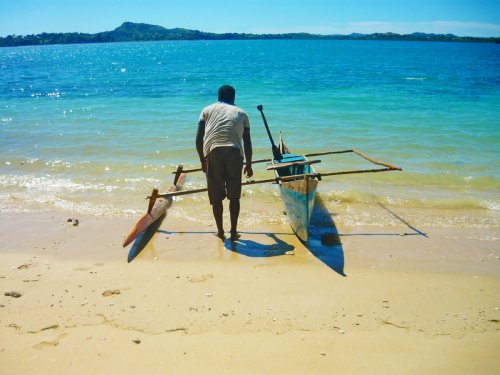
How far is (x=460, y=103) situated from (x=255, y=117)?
1021 cm

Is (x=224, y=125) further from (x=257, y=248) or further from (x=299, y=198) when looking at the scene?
(x=257, y=248)

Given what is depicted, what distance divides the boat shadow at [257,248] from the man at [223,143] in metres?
0.61

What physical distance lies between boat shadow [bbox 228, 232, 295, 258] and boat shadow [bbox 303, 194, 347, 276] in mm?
328

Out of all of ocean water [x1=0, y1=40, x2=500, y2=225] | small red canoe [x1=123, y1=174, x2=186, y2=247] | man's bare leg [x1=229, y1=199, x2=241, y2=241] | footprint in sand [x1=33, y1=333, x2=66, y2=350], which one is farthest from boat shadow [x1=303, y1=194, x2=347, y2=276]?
footprint in sand [x1=33, y1=333, x2=66, y2=350]

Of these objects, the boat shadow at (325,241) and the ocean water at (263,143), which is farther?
the ocean water at (263,143)

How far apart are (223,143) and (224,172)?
422 mm

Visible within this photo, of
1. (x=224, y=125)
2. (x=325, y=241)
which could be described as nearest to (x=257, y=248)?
(x=325, y=241)

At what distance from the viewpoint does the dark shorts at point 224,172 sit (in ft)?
16.1

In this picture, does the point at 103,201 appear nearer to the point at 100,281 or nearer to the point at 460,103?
the point at 100,281

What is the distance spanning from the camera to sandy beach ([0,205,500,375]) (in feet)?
10.1

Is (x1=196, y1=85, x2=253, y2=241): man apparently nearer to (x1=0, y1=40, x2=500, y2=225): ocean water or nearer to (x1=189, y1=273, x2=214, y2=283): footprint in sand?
(x1=189, y1=273, x2=214, y2=283): footprint in sand

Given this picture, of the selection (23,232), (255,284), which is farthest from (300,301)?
(23,232)

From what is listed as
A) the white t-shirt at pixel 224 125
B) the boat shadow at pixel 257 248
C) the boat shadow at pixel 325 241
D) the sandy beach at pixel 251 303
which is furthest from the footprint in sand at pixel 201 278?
the white t-shirt at pixel 224 125

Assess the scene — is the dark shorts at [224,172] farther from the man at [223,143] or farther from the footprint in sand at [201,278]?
the footprint in sand at [201,278]
